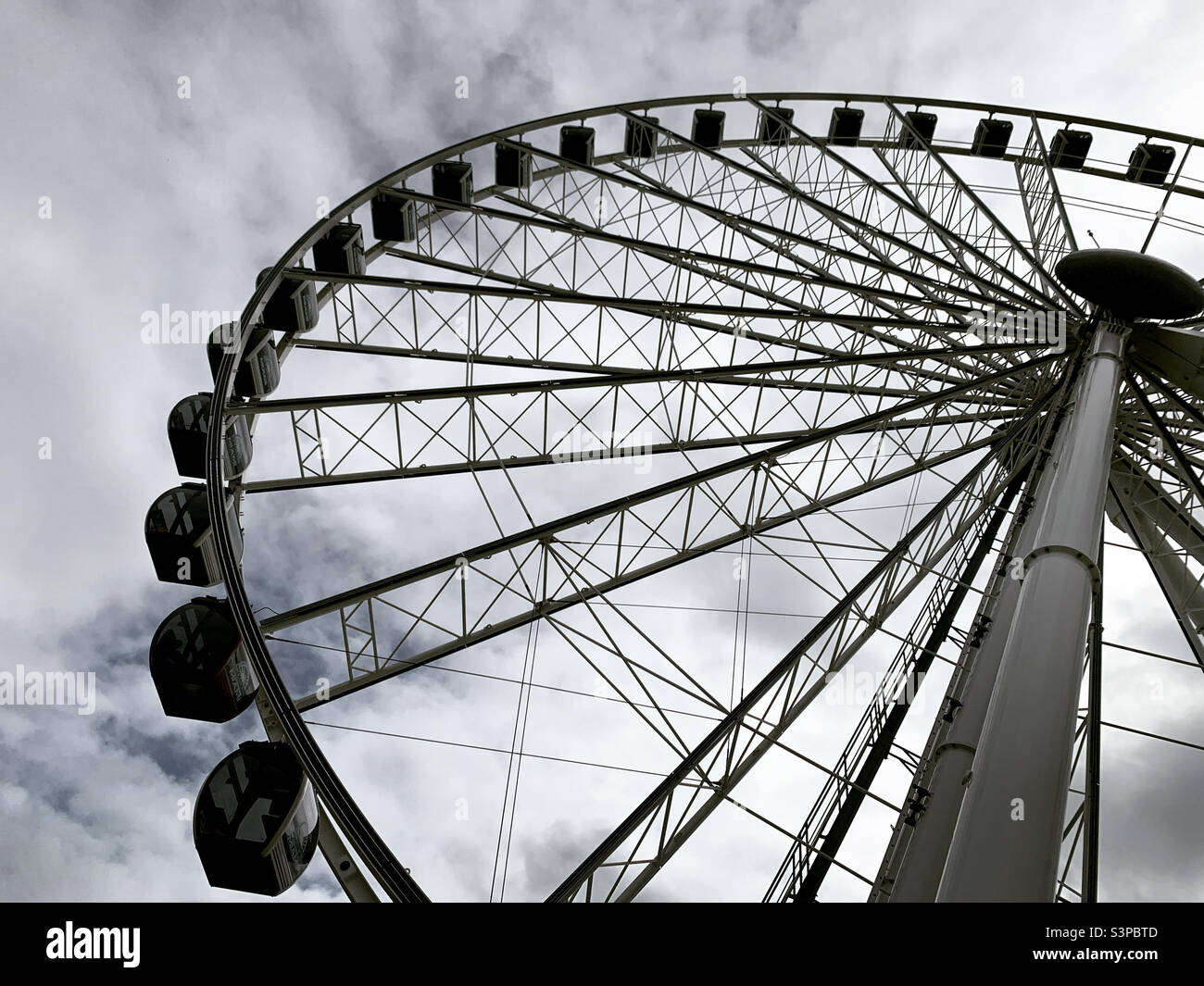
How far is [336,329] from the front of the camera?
17.4m

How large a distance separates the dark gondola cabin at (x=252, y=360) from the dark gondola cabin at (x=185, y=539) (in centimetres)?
224

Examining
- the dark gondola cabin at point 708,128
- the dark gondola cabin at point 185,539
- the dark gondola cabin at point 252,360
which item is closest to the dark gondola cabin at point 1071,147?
the dark gondola cabin at point 708,128

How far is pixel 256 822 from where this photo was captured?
847cm

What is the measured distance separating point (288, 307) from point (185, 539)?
5.30 m

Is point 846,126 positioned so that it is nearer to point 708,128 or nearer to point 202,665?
point 708,128

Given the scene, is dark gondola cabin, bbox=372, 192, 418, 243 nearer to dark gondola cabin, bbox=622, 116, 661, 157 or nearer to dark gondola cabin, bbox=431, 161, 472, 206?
dark gondola cabin, bbox=431, 161, 472, 206

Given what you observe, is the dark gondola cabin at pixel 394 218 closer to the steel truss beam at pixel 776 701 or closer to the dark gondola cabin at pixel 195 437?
the dark gondola cabin at pixel 195 437

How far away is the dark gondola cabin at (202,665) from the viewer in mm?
9781

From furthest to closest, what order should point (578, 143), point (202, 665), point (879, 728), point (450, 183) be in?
point (578, 143)
point (450, 183)
point (879, 728)
point (202, 665)

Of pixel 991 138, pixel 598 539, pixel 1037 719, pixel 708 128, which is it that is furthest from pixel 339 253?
pixel 991 138

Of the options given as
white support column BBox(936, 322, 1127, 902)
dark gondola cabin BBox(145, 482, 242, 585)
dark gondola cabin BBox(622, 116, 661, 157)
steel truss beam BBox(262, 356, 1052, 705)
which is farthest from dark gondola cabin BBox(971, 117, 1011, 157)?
dark gondola cabin BBox(145, 482, 242, 585)
